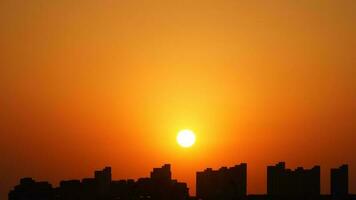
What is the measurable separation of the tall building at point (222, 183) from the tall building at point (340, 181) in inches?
571

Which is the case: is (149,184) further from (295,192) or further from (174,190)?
(295,192)

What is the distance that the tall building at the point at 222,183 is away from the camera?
6742 inches

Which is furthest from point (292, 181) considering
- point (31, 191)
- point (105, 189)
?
point (31, 191)

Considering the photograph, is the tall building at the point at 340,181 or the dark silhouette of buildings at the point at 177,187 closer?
the tall building at the point at 340,181

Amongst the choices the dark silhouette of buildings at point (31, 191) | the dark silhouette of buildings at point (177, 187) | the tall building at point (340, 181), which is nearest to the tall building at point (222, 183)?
the dark silhouette of buildings at point (177, 187)

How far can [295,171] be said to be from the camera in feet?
577

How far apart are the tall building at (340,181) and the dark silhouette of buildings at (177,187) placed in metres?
5.03

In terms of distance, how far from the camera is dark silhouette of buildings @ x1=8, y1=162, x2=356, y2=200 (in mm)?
170875

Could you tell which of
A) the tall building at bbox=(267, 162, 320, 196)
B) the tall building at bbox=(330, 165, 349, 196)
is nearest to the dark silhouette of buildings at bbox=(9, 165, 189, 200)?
the tall building at bbox=(267, 162, 320, 196)

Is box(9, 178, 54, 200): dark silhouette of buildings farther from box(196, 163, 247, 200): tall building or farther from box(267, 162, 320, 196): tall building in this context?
box(267, 162, 320, 196): tall building

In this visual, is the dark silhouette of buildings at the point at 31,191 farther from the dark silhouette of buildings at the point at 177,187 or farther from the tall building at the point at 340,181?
the tall building at the point at 340,181

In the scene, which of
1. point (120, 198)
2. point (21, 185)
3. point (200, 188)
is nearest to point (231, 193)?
point (200, 188)

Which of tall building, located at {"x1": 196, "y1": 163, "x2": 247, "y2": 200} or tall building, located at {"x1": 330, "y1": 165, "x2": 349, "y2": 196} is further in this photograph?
tall building, located at {"x1": 196, "y1": 163, "x2": 247, "y2": 200}

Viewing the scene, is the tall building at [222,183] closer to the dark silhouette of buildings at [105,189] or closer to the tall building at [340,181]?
the dark silhouette of buildings at [105,189]
